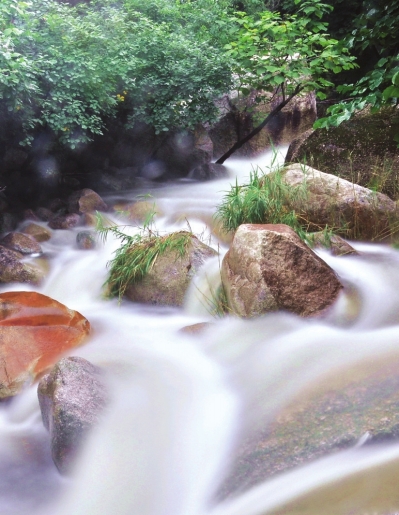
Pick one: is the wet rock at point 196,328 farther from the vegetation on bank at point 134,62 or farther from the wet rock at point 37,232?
the wet rock at point 37,232

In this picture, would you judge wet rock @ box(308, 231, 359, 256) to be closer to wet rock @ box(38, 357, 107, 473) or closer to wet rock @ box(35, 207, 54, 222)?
wet rock @ box(38, 357, 107, 473)

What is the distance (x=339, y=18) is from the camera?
11.9 meters

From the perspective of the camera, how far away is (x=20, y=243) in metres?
6.62

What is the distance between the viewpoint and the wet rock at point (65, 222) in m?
7.23

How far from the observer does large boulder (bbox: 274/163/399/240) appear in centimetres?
541

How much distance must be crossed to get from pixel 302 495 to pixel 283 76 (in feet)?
24.4

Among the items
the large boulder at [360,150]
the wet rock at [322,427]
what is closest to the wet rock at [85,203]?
the large boulder at [360,150]


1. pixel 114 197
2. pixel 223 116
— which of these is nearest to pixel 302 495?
pixel 114 197

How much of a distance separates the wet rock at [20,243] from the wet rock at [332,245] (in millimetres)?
3571

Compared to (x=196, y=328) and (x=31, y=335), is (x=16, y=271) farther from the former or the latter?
→ (x=196, y=328)

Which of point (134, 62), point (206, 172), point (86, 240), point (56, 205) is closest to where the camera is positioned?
point (86, 240)

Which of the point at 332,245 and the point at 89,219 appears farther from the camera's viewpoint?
the point at 89,219

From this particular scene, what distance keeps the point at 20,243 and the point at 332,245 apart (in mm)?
3964

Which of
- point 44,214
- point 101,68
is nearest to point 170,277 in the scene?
point 44,214
